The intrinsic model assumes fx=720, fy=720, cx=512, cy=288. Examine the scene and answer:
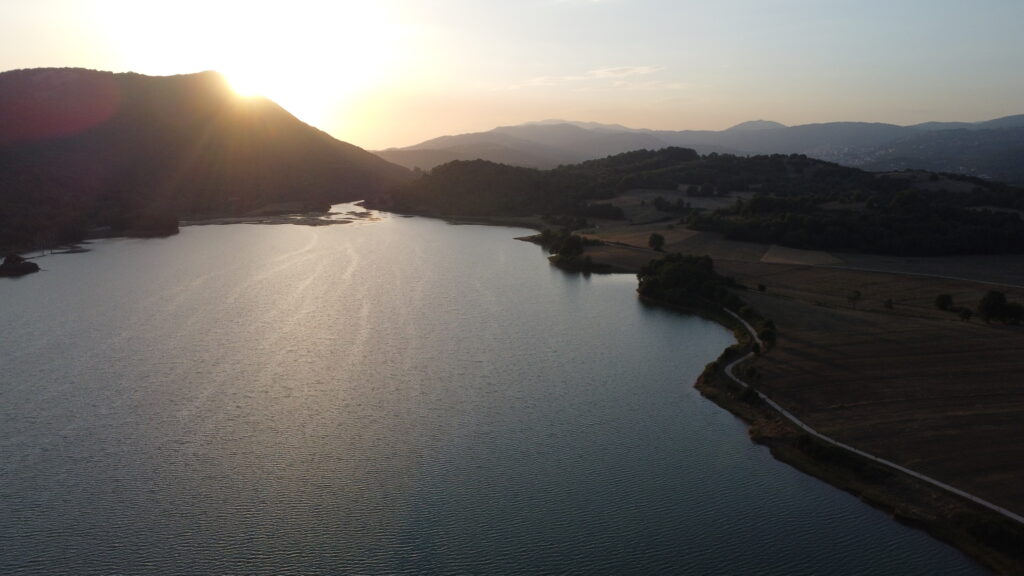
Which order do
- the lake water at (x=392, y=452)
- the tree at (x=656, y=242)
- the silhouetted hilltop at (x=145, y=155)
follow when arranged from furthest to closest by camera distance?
the silhouetted hilltop at (x=145, y=155) < the tree at (x=656, y=242) < the lake water at (x=392, y=452)

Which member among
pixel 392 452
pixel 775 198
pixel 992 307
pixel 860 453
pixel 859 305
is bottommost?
pixel 860 453

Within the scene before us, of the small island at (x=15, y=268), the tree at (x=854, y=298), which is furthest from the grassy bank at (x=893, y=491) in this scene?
the small island at (x=15, y=268)

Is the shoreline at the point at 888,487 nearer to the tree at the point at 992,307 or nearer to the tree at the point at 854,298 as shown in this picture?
the tree at the point at 992,307

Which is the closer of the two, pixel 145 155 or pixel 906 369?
pixel 906 369

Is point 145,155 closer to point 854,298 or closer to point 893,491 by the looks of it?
point 854,298

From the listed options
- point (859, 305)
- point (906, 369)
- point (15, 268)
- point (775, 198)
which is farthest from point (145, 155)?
point (906, 369)

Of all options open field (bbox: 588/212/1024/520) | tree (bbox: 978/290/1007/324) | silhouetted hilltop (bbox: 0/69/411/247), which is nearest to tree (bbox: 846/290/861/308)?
open field (bbox: 588/212/1024/520)

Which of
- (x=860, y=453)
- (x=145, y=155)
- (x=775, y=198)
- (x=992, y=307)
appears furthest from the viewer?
(x=145, y=155)
